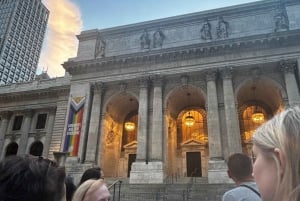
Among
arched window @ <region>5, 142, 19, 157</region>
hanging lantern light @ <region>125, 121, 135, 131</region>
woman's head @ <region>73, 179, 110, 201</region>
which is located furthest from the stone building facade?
woman's head @ <region>73, 179, 110, 201</region>

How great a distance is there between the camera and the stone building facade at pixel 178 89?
2284 cm

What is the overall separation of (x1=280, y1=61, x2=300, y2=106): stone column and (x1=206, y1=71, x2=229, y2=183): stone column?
5.79 m

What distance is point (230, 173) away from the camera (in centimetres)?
430

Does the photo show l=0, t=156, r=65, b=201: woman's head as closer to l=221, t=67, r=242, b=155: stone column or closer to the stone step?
the stone step

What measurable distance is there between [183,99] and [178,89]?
277 cm

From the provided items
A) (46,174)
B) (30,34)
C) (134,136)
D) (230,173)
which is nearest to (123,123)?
(134,136)

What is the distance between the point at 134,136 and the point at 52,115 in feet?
35.8

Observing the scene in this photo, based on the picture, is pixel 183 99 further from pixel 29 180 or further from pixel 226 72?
pixel 29 180

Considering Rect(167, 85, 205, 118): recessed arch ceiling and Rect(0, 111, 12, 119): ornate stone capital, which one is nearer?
Rect(167, 85, 205, 118): recessed arch ceiling

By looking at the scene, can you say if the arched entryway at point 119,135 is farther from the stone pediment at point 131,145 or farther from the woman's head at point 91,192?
the woman's head at point 91,192

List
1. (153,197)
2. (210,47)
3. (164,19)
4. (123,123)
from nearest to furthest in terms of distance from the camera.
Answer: (153,197) < (210,47) < (164,19) < (123,123)

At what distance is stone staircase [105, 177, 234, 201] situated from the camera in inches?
657

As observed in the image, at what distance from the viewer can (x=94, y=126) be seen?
83.3 ft

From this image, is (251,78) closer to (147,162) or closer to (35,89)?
(147,162)
